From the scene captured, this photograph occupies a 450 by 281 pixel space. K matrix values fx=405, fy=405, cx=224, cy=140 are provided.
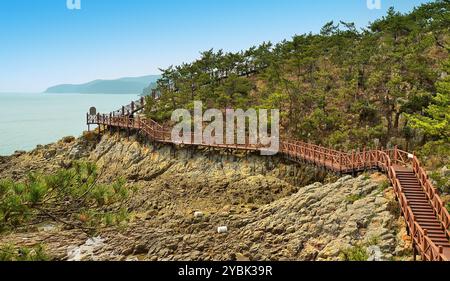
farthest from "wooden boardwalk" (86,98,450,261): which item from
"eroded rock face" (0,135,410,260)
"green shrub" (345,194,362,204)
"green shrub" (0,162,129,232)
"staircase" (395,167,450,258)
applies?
"green shrub" (0,162,129,232)

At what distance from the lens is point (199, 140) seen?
33.4 meters

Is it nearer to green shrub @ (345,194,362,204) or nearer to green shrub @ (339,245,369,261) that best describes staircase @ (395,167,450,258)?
green shrub @ (345,194,362,204)

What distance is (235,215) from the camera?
24.2 meters

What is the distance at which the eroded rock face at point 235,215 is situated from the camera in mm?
16953

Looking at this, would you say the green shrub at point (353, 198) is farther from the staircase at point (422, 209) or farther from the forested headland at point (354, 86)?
the forested headland at point (354, 86)

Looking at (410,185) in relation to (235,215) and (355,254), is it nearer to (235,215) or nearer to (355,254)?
(355,254)

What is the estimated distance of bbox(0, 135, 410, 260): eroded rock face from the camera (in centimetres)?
1695

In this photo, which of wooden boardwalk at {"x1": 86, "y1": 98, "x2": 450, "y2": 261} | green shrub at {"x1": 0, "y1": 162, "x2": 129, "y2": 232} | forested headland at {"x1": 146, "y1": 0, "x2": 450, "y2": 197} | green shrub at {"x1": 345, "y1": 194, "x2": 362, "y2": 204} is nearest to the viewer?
green shrub at {"x1": 0, "y1": 162, "x2": 129, "y2": 232}

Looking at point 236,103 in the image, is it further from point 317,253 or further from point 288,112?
point 317,253

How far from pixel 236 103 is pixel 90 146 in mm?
16281

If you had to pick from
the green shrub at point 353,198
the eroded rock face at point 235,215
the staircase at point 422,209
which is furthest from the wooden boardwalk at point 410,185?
the green shrub at point 353,198

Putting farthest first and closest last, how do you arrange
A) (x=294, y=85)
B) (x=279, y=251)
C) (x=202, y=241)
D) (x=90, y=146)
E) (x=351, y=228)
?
1. (x=90, y=146)
2. (x=294, y=85)
3. (x=202, y=241)
4. (x=279, y=251)
5. (x=351, y=228)

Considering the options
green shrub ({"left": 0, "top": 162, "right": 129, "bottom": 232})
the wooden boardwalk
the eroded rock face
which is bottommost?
the eroded rock face
